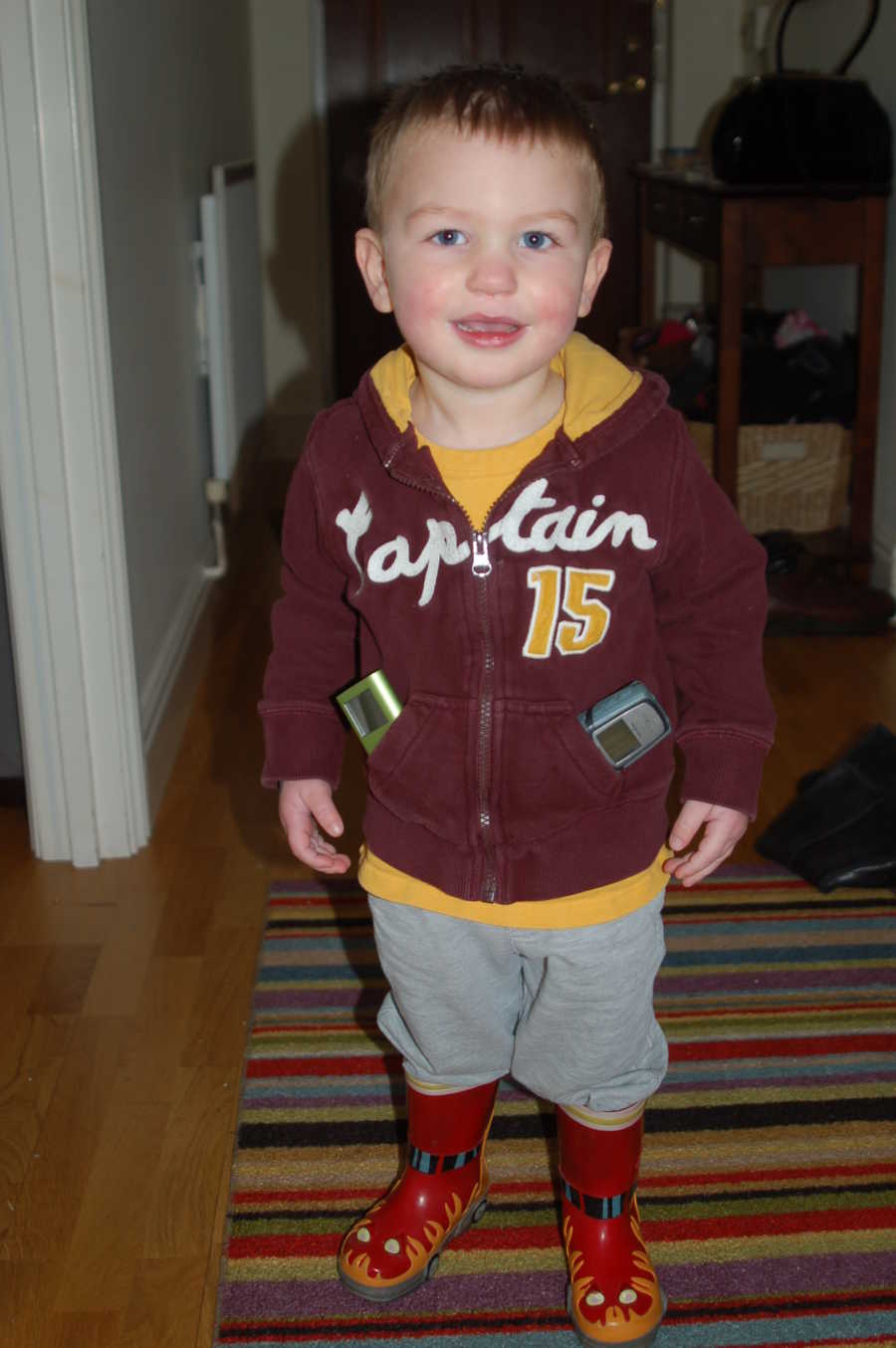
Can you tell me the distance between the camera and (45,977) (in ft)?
5.41

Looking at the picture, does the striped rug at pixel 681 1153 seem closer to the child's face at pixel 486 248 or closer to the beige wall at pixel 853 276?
the child's face at pixel 486 248

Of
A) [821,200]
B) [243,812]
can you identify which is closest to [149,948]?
[243,812]

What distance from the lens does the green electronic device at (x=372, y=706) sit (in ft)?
3.39

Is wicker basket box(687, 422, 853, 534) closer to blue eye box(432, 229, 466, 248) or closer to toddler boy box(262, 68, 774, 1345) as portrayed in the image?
toddler boy box(262, 68, 774, 1345)

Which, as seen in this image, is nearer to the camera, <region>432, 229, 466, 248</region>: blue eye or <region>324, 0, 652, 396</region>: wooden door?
<region>432, 229, 466, 248</region>: blue eye

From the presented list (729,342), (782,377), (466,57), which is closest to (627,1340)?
(729,342)

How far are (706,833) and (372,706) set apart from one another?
0.27m

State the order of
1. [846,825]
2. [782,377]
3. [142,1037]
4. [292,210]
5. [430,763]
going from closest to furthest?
[430,763]
[142,1037]
[846,825]
[782,377]
[292,210]

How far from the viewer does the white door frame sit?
165 centimetres

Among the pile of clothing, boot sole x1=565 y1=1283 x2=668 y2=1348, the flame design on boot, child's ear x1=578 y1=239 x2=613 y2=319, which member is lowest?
boot sole x1=565 y1=1283 x2=668 y2=1348

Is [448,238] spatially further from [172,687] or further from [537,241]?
[172,687]

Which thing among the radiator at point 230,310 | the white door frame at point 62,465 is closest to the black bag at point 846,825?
the white door frame at point 62,465

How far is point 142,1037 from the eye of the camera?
1.53 metres

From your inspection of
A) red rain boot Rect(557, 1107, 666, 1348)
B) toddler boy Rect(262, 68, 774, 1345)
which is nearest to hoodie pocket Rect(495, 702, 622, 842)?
toddler boy Rect(262, 68, 774, 1345)
